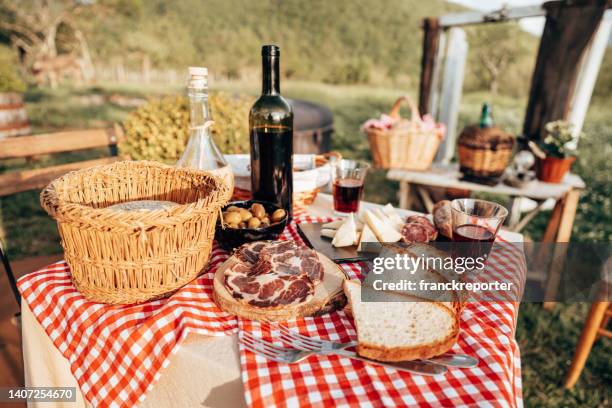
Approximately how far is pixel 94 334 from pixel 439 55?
17.0 feet

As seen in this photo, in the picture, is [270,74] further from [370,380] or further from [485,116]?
[485,116]

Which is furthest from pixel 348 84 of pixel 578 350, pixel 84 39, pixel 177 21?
pixel 578 350

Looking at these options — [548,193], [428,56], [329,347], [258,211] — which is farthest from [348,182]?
[428,56]

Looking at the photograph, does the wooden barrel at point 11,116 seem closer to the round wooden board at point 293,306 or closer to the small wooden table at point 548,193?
the small wooden table at point 548,193

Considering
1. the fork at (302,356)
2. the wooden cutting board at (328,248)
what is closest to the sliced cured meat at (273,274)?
the fork at (302,356)

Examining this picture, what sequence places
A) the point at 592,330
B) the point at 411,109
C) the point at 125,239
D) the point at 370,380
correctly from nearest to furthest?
1. the point at 370,380
2. the point at 125,239
3. the point at 592,330
4. the point at 411,109

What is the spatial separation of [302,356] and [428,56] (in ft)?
16.5

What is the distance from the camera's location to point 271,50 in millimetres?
1387

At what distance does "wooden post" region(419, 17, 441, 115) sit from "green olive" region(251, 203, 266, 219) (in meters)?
4.38

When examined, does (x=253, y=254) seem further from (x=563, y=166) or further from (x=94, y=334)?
(x=563, y=166)

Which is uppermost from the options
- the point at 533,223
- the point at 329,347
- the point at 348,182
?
the point at 348,182

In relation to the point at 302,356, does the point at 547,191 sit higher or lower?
lower

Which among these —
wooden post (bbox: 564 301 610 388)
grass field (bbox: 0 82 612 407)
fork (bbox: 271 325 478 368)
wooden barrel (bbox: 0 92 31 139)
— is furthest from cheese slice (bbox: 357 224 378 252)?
wooden barrel (bbox: 0 92 31 139)

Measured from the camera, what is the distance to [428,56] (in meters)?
5.05
